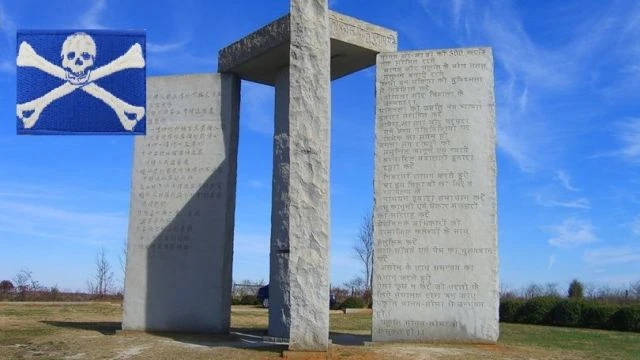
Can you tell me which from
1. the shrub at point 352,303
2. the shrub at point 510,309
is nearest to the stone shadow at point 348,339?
the shrub at point 510,309

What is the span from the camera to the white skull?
919cm

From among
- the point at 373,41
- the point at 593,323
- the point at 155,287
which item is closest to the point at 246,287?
the point at 593,323

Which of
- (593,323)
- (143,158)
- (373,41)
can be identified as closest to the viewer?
(373,41)

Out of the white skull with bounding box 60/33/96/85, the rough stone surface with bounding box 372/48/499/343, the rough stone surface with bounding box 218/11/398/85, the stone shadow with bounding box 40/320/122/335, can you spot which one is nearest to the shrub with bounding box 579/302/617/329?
the rough stone surface with bounding box 372/48/499/343

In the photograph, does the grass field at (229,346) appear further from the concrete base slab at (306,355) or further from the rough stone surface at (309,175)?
the rough stone surface at (309,175)

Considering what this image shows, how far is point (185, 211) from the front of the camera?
1656 centimetres

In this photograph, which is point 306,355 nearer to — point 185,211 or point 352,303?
point 185,211

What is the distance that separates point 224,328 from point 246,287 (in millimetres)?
28092

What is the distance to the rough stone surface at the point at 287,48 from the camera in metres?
15.1

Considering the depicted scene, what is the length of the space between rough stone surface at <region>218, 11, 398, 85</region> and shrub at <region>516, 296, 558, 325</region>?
1429cm

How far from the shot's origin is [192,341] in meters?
14.5

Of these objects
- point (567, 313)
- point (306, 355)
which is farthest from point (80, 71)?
point (567, 313)

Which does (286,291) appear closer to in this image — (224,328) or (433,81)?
(224,328)

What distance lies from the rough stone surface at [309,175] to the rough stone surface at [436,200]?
258cm
